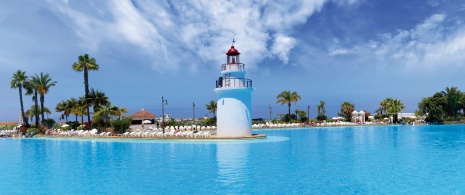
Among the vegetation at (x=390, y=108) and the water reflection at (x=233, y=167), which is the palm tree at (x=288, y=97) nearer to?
the vegetation at (x=390, y=108)

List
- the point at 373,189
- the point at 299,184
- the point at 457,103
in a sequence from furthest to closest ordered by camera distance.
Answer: the point at 457,103, the point at 299,184, the point at 373,189

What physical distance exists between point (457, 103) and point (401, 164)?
58067mm

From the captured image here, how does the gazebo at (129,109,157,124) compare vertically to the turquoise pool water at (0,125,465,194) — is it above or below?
above

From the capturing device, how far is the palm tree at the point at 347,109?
7194 cm

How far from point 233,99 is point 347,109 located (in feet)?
154

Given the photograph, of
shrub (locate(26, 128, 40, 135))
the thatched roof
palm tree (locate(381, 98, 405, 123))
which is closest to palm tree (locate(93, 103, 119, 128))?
shrub (locate(26, 128, 40, 135))

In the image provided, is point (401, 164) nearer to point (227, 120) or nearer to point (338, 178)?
point (338, 178)

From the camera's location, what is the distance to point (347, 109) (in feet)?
236

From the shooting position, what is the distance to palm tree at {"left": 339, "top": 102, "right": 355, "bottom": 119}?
71.9 m

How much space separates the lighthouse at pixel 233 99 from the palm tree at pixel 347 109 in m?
45.9

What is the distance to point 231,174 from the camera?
1409 cm

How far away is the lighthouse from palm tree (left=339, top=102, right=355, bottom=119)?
45898mm

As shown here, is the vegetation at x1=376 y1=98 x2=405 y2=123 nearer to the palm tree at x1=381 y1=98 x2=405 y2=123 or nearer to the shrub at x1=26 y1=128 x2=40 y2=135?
the palm tree at x1=381 y1=98 x2=405 y2=123

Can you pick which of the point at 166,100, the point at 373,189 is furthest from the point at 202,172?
the point at 166,100
